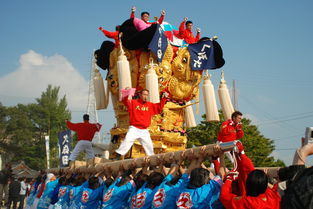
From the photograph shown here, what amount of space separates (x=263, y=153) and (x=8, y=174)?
1272 centimetres

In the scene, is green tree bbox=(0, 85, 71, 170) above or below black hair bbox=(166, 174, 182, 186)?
above

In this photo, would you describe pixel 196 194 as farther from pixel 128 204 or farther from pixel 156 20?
pixel 156 20

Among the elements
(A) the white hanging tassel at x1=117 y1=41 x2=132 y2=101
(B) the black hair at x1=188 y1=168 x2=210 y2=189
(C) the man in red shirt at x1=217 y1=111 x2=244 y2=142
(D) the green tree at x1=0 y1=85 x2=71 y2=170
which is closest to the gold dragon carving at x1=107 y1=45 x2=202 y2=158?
(A) the white hanging tassel at x1=117 y1=41 x2=132 y2=101

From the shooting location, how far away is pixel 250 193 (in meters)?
3.42

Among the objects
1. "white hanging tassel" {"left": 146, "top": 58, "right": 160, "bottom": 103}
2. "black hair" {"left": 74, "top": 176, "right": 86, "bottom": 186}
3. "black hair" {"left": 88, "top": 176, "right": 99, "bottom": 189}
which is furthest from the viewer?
"white hanging tassel" {"left": 146, "top": 58, "right": 160, "bottom": 103}

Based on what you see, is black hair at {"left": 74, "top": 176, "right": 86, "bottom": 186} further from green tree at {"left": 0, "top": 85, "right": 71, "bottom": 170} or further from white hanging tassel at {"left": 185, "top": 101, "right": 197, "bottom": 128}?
green tree at {"left": 0, "top": 85, "right": 71, "bottom": 170}

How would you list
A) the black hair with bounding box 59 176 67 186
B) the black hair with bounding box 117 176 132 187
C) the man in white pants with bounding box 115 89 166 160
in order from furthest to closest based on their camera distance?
1. the black hair with bounding box 59 176 67 186
2. the man in white pants with bounding box 115 89 166 160
3. the black hair with bounding box 117 176 132 187

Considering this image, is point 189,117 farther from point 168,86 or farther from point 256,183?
point 256,183

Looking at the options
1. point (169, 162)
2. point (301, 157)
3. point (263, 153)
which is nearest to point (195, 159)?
point (169, 162)

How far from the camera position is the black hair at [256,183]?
332 centimetres

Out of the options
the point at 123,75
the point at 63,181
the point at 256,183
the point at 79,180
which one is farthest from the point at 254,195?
the point at 123,75

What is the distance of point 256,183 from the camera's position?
334 centimetres

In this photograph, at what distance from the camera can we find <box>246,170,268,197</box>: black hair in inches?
131

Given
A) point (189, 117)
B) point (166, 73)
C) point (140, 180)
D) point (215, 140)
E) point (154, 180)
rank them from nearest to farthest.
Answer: point (154, 180) < point (140, 180) < point (166, 73) < point (189, 117) < point (215, 140)
